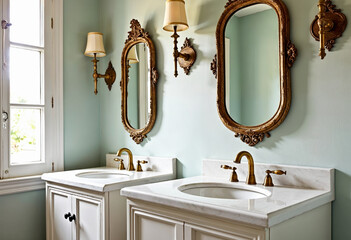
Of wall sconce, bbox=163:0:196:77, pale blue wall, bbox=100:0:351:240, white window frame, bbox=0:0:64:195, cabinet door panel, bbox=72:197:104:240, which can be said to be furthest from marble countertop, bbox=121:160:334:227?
white window frame, bbox=0:0:64:195

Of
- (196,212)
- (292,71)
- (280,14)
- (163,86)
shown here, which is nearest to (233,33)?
(280,14)

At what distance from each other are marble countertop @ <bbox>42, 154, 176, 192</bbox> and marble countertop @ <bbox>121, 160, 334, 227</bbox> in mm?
252

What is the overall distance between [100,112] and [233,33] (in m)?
1.40

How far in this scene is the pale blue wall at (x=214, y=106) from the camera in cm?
160

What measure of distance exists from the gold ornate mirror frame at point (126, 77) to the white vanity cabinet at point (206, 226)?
832 mm

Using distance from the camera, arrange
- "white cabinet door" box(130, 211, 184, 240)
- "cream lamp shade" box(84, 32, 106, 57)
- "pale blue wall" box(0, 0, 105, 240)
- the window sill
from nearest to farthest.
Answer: "white cabinet door" box(130, 211, 184, 240) < the window sill < "pale blue wall" box(0, 0, 105, 240) < "cream lamp shade" box(84, 32, 106, 57)

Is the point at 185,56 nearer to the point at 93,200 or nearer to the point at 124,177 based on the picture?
the point at 124,177

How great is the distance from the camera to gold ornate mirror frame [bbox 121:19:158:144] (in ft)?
7.91

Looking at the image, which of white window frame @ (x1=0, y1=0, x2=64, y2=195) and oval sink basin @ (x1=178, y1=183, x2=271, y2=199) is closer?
oval sink basin @ (x1=178, y1=183, x2=271, y2=199)

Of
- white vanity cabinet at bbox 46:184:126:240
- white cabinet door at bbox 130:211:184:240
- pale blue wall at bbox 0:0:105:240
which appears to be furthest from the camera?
pale blue wall at bbox 0:0:105:240

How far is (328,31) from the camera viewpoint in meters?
1.61

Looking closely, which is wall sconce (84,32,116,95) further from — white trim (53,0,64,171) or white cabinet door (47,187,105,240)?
white cabinet door (47,187,105,240)

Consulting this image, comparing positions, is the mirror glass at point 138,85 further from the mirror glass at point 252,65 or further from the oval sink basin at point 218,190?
the oval sink basin at point 218,190

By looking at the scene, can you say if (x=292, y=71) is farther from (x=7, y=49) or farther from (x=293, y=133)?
(x=7, y=49)
